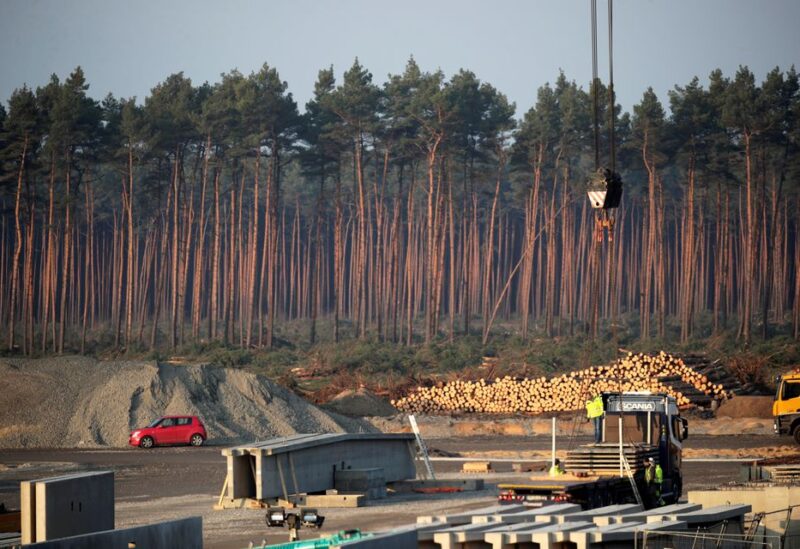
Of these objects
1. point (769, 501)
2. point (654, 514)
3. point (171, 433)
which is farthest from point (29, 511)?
point (171, 433)

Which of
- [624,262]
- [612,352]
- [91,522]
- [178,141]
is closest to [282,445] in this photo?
[91,522]

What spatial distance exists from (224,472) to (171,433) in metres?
10.9

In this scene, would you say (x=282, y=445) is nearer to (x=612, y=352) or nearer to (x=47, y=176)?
(x=612, y=352)

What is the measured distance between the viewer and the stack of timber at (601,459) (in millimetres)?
22203

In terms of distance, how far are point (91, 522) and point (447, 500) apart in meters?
11.4

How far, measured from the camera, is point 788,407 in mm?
40500

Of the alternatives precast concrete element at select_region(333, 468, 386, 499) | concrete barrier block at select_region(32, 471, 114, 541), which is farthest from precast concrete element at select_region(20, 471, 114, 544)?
precast concrete element at select_region(333, 468, 386, 499)

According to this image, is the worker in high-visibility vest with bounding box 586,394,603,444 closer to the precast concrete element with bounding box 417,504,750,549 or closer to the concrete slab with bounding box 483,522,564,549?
the precast concrete element with bounding box 417,504,750,549

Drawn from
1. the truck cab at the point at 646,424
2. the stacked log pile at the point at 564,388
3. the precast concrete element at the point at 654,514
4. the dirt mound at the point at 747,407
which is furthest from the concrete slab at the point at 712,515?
the dirt mound at the point at 747,407

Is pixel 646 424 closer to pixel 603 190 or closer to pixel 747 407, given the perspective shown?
pixel 603 190

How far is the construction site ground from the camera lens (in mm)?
23359

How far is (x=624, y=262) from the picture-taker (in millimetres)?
134750

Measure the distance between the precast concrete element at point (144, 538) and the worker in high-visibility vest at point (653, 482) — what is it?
941 centimetres

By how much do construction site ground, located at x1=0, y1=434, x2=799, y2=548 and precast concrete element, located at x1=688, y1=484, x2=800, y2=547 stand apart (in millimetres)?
5522
